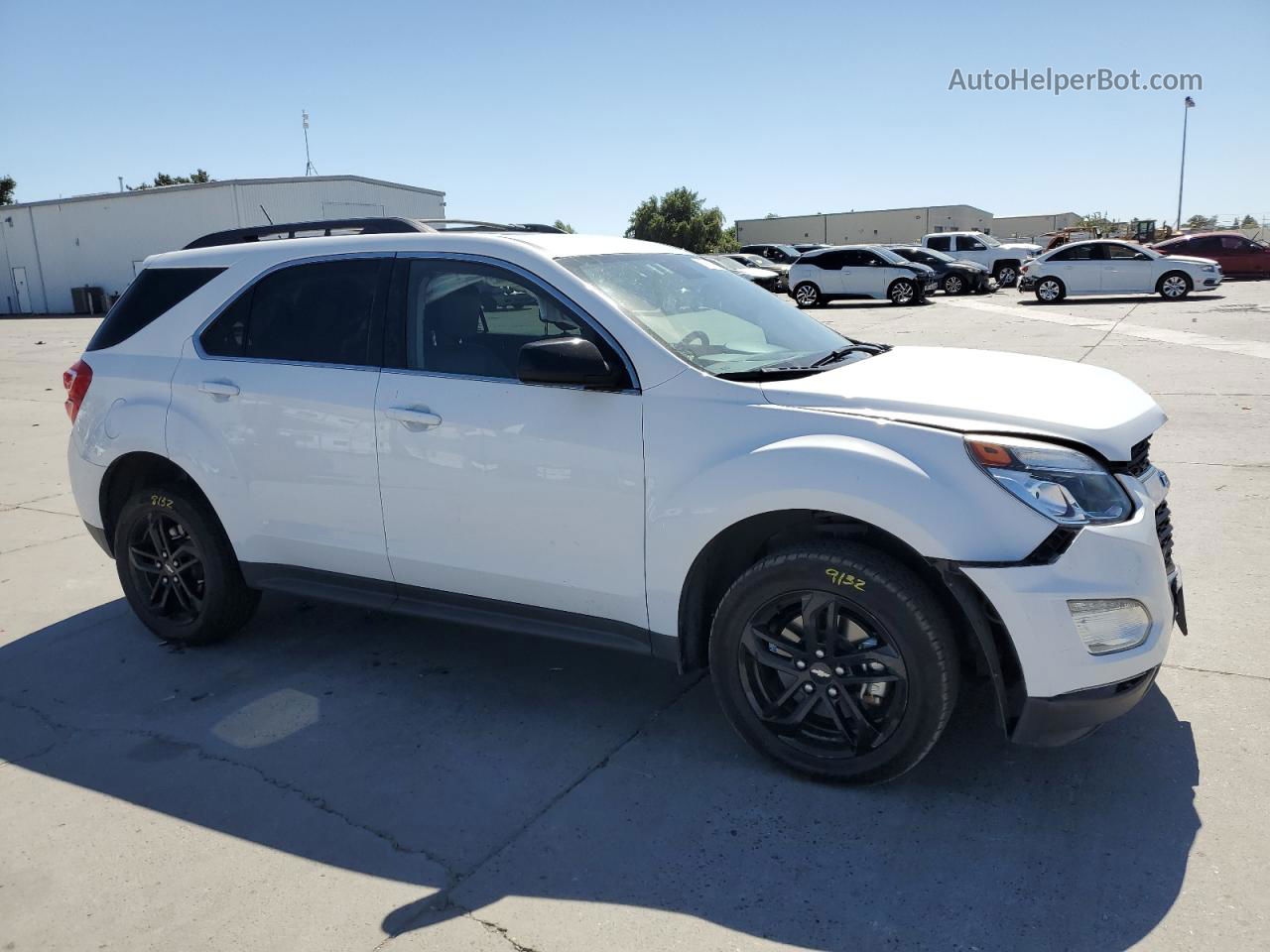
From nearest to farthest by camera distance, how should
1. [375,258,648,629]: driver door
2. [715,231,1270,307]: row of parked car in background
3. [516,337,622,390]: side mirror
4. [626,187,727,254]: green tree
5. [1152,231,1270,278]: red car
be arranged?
[516,337,622,390]: side mirror, [375,258,648,629]: driver door, [715,231,1270,307]: row of parked car in background, [1152,231,1270,278]: red car, [626,187,727,254]: green tree

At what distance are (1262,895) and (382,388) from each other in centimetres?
330

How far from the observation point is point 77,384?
4855mm

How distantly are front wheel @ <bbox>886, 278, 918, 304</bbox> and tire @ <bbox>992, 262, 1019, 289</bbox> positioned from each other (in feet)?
26.8

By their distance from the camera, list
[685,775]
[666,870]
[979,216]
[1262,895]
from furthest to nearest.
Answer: [979,216] < [685,775] < [666,870] < [1262,895]

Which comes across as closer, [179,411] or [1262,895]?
[1262,895]

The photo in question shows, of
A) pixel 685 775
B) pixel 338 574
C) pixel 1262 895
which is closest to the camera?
pixel 1262 895

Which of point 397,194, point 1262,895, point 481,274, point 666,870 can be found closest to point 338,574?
point 481,274

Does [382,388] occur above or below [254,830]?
above

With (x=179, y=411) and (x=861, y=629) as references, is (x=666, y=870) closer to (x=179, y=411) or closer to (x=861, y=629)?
(x=861, y=629)

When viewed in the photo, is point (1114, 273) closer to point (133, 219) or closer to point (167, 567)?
point (167, 567)

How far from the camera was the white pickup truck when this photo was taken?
3372 centimetres

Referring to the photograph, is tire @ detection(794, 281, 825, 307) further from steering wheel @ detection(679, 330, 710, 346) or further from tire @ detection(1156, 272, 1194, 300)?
steering wheel @ detection(679, 330, 710, 346)

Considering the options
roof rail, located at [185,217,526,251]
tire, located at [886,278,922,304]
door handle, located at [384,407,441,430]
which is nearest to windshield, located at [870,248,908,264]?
tire, located at [886,278,922,304]

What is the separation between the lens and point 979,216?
8538cm
